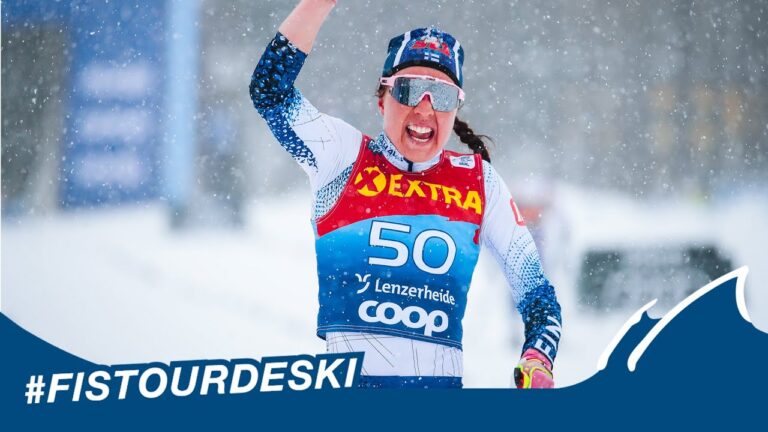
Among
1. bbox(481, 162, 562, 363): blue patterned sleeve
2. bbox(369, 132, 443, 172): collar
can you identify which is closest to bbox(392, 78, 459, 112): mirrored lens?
bbox(369, 132, 443, 172): collar

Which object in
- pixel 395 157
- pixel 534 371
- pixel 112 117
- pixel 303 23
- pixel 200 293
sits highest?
pixel 112 117

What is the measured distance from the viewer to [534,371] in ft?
8.70

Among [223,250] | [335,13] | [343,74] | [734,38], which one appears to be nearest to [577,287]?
[223,250]

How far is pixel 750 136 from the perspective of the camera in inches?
666

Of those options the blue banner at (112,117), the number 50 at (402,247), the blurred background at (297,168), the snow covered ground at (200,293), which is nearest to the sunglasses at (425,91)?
the number 50 at (402,247)

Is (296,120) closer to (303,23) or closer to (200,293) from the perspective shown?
(303,23)

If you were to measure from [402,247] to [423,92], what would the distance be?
1.67ft

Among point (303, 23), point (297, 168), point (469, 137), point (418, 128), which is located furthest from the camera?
point (297, 168)

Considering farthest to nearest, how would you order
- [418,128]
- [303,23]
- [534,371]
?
[418,128] → [534,371] → [303,23]

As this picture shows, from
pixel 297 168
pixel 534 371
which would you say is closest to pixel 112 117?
pixel 297 168

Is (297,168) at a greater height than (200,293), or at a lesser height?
greater

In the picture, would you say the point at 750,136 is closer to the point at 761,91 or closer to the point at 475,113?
the point at 761,91

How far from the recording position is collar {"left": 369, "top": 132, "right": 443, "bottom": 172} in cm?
288

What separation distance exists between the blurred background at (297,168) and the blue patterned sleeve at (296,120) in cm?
421
